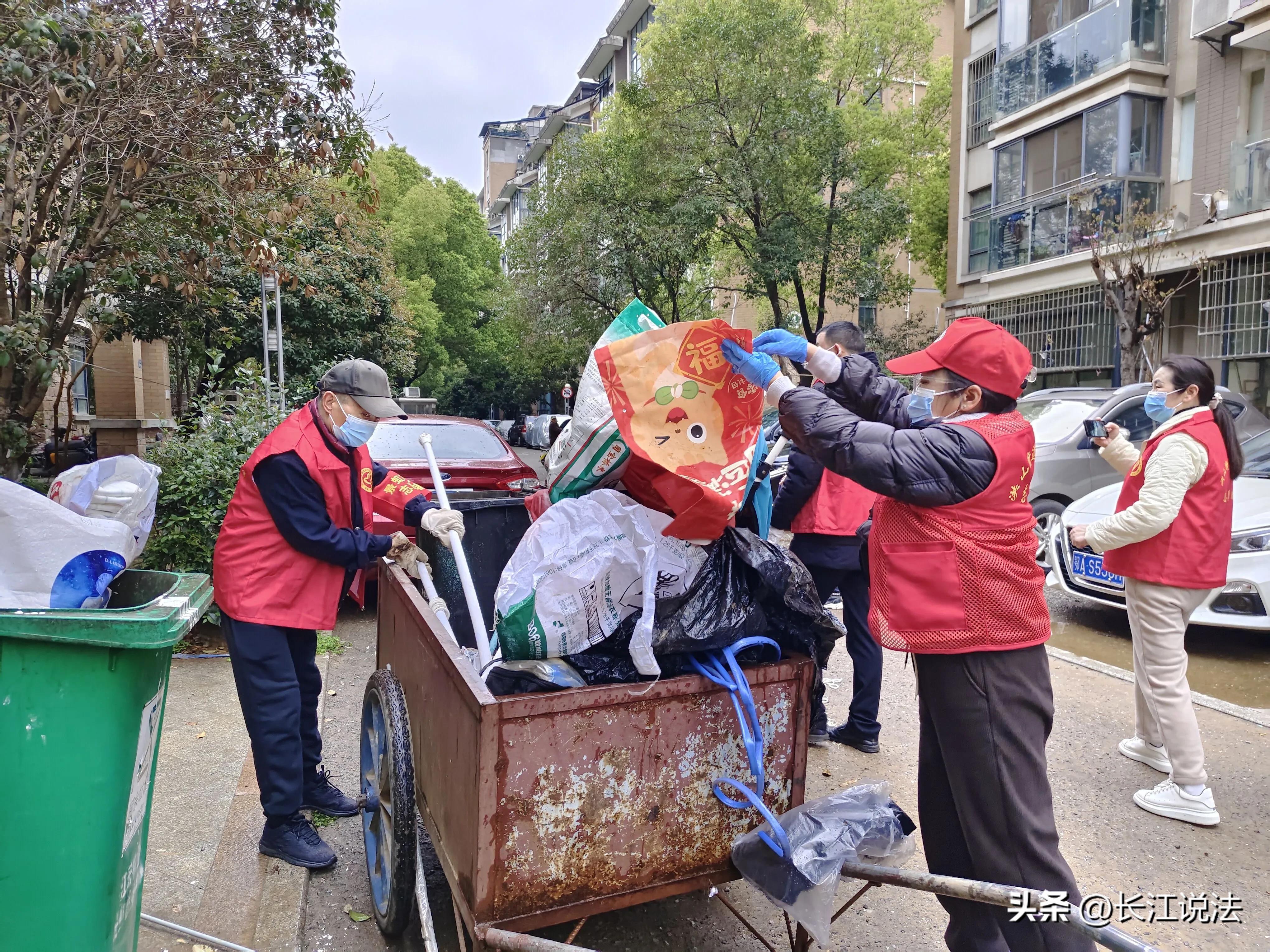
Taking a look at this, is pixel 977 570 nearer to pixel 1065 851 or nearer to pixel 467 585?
pixel 467 585

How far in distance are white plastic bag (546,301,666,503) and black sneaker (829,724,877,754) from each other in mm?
2491

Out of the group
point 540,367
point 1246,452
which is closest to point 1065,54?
point 1246,452

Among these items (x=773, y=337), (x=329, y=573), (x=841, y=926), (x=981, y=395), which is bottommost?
(x=841, y=926)

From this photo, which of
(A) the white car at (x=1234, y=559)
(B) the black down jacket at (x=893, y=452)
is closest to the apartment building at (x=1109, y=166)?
(A) the white car at (x=1234, y=559)

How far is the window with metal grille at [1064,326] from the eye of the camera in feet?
53.1

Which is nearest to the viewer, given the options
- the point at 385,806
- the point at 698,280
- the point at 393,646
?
the point at 385,806

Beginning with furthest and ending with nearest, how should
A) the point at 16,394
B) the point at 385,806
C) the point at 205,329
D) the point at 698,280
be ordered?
the point at 698,280
the point at 205,329
the point at 16,394
the point at 385,806

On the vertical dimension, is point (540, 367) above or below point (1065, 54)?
below

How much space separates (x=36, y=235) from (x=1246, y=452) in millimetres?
8771

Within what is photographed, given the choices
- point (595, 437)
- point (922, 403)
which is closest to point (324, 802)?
point (595, 437)

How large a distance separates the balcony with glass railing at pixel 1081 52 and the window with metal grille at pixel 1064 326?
391 cm

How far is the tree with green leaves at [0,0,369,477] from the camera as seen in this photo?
197 inches

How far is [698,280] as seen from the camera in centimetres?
2459

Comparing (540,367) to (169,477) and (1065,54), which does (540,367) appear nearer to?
(1065,54)
